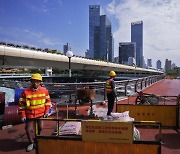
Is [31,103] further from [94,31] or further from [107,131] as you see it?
[94,31]

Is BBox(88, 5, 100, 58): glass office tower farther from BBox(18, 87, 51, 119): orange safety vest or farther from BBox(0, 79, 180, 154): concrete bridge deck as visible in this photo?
BBox(18, 87, 51, 119): orange safety vest

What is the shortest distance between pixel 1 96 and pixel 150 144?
6.79m

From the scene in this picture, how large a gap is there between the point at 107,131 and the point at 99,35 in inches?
6959

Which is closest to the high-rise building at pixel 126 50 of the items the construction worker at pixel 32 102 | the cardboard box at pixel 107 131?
the construction worker at pixel 32 102

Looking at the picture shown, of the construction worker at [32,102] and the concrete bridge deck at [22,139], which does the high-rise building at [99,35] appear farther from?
the construction worker at [32,102]

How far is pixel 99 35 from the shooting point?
178250 mm

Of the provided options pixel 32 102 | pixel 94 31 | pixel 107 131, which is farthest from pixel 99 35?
pixel 107 131

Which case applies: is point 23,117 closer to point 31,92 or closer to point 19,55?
point 31,92

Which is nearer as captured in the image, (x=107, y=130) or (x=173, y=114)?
(x=107, y=130)

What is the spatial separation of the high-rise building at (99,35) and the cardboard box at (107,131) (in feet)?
502

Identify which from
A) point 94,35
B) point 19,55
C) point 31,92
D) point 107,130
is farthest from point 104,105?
point 94,35

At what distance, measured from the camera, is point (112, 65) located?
253 feet

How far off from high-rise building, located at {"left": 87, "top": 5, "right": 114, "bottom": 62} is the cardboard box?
15308 centimetres

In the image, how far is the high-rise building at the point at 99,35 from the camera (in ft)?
551
